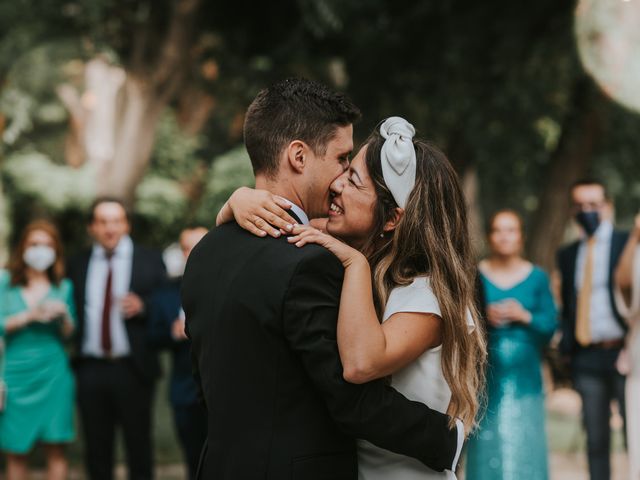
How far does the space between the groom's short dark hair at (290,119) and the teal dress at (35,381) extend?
449 cm

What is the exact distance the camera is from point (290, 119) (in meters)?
2.86

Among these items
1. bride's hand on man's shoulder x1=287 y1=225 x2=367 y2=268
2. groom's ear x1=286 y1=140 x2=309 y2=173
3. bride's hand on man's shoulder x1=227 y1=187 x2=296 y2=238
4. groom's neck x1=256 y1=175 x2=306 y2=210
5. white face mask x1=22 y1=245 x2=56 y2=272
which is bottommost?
bride's hand on man's shoulder x1=287 y1=225 x2=367 y2=268

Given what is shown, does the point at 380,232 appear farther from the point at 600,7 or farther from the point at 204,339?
the point at 600,7

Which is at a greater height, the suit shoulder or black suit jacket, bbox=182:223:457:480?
the suit shoulder

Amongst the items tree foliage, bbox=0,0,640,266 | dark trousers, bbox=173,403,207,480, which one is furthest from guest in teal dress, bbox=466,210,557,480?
tree foliage, bbox=0,0,640,266

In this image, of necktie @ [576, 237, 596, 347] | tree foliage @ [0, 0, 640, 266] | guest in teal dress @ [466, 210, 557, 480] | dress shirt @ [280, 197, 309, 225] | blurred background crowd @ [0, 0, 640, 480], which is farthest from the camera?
tree foliage @ [0, 0, 640, 266]

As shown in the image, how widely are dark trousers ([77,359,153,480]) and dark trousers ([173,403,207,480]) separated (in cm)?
45

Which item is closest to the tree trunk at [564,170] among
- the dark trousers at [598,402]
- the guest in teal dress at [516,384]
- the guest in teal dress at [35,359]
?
the dark trousers at [598,402]

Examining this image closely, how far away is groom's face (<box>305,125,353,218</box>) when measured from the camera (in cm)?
292

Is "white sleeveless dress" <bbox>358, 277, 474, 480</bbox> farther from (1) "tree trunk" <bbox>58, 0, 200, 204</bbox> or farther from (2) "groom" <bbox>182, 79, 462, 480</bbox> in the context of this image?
(1) "tree trunk" <bbox>58, 0, 200, 204</bbox>

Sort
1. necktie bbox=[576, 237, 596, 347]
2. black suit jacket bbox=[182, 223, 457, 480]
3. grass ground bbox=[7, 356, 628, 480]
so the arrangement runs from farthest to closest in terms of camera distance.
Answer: grass ground bbox=[7, 356, 628, 480] → necktie bbox=[576, 237, 596, 347] → black suit jacket bbox=[182, 223, 457, 480]

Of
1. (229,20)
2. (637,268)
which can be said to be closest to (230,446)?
(637,268)

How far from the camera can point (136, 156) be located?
10766mm

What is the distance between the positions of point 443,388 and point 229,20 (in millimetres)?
7843
